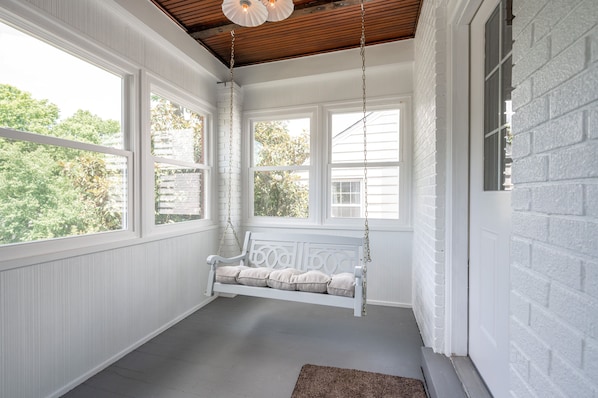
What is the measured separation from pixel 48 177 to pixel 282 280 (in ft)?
Result: 6.04

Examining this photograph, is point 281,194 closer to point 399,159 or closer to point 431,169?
point 399,159

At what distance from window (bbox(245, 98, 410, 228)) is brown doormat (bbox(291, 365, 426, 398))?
68.4 inches

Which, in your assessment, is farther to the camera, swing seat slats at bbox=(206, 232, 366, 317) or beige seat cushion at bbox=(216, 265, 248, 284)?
beige seat cushion at bbox=(216, 265, 248, 284)

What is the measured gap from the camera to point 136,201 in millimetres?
2451

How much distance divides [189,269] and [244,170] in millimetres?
1457

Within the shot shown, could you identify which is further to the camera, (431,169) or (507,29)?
(431,169)

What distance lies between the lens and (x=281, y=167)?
372cm

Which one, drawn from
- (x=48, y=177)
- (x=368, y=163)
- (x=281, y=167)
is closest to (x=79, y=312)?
(x=48, y=177)

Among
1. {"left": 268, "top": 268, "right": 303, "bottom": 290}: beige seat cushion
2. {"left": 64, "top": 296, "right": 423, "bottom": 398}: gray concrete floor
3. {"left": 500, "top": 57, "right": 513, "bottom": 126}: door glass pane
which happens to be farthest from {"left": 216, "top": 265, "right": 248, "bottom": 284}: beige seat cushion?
{"left": 500, "top": 57, "right": 513, "bottom": 126}: door glass pane

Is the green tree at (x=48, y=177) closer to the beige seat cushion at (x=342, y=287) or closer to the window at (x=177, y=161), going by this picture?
the window at (x=177, y=161)

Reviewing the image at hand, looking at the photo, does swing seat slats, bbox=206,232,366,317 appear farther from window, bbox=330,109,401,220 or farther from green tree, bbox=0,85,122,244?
green tree, bbox=0,85,122,244

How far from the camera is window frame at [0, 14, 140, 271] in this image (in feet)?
5.45

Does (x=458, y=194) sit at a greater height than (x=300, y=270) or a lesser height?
greater

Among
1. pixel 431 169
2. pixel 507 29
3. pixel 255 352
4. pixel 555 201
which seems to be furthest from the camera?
pixel 255 352
